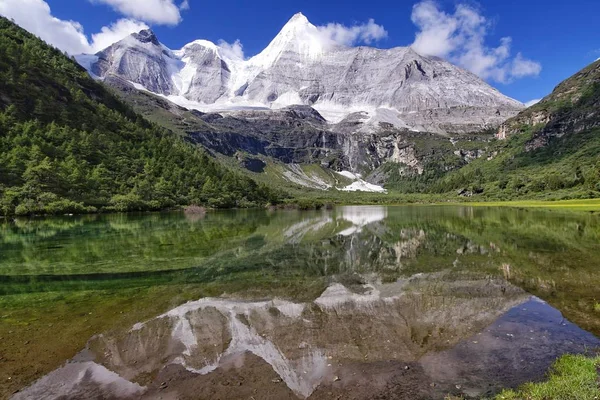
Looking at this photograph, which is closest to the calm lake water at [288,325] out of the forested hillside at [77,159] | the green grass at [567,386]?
the green grass at [567,386]

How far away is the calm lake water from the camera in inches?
432

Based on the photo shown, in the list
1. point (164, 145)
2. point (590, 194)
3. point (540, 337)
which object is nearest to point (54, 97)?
point (164, 145)

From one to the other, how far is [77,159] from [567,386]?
142853 mm

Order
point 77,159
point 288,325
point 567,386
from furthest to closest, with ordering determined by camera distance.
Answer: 1. point 77,159
2. point 288,325
3. point 567,386

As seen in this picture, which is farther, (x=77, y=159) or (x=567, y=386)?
(x=77, y=159)

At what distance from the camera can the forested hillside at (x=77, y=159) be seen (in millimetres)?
97188

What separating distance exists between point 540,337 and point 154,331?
15.1 metres

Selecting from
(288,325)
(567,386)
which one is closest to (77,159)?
(288,325)

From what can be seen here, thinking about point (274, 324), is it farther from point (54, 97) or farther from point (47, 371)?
point (54, 97)

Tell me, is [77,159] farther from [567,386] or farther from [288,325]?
[567,386]

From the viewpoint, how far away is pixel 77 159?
125m

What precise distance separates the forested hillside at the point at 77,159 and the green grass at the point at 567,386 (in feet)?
337

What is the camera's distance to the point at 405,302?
19406 millimetres

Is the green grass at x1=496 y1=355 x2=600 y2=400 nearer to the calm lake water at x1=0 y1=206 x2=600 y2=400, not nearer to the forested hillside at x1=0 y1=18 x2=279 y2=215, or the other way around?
the calm lake water at x1=0 y1=206 x2=600 y2=400
